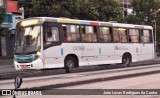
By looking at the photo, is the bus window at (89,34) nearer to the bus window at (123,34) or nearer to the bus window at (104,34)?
the bus window at (104,34)

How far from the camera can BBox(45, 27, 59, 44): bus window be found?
22250 mm

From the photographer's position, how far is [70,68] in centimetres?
2370

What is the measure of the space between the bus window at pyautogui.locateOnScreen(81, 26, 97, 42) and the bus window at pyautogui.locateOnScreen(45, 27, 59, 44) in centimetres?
219

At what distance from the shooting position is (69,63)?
23.6m

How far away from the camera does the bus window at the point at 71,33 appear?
76.3 feet

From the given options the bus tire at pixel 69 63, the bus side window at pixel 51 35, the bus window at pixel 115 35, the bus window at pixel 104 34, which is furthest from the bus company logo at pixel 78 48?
the bus window at pixel 115 35

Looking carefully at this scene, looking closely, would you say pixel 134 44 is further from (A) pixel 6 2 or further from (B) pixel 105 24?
(A) pixel 6 2

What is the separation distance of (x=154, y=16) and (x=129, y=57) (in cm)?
1566

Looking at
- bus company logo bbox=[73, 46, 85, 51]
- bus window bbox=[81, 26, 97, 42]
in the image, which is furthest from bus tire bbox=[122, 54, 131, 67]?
bus company logo bbox=[73, 46, 85, 51]

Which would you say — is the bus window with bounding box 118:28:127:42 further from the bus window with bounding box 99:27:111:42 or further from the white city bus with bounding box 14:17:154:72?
the bus window with bounding box 99:27:111:42

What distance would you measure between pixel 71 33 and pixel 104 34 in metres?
3.21

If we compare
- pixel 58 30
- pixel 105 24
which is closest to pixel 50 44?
pixel 58 30

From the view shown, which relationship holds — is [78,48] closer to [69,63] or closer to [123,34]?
[69,63]

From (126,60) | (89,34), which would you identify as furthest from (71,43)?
(126,60)
